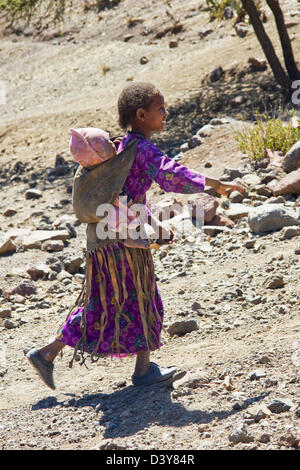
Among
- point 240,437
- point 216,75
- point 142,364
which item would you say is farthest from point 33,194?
point 240,437

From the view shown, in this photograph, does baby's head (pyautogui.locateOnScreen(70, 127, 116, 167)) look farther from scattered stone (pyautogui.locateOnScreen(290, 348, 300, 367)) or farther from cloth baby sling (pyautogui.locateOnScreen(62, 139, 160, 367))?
scattered stone (pyautogui.locateOnScreen(290, 348, 300, 367))

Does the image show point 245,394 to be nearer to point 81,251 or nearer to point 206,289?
point 206,289

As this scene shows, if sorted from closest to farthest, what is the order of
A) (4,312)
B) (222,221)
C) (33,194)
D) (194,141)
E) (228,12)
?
1. (4,312)
2. (222,221)
3. (194,141)
4. (33,194)
5. (228,12)

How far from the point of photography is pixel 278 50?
11.5m

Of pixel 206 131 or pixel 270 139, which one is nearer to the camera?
pixel 270 139

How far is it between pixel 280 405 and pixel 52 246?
436 centimetres

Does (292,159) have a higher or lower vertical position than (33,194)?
higher

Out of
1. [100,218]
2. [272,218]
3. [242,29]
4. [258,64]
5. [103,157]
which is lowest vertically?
[272,218]

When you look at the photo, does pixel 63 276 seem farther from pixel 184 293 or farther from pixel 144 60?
pixel 144 60

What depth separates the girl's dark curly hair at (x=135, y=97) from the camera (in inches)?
140

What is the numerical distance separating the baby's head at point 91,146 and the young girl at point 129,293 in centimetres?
10

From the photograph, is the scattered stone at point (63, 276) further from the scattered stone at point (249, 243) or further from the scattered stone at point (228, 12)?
the scattered stone at point (228, 12)

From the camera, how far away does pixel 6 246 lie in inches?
286

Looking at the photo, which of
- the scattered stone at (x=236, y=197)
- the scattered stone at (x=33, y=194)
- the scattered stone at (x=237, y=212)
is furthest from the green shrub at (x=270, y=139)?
the scattered stone at (x=33, y=194)
